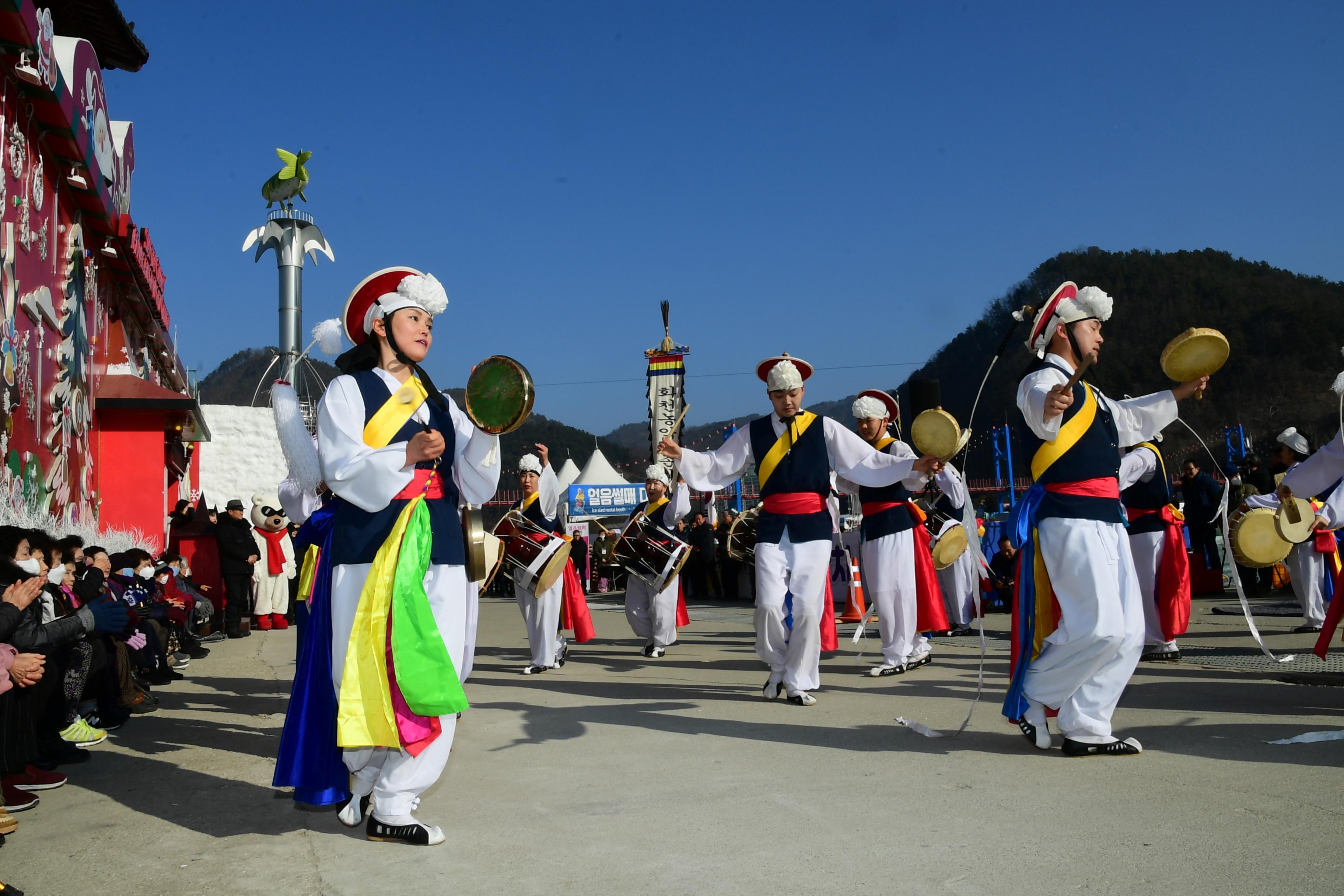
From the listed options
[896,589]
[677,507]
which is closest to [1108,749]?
[896,589]

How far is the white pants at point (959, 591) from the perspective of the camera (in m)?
10.1

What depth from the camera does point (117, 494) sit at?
13.2 m

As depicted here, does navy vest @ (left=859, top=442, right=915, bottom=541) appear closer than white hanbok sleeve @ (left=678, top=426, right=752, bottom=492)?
No

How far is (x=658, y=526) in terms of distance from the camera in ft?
30.6

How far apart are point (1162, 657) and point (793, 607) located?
332 centimetres

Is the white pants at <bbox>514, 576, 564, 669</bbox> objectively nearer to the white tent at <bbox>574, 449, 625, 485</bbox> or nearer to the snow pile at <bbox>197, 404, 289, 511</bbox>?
the snow pile at <bbox>197, 404, 289, 511</bbox>

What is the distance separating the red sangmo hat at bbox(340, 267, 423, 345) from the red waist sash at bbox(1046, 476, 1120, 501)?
9.47 ft

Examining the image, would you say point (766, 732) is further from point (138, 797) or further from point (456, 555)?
point (138, 797)

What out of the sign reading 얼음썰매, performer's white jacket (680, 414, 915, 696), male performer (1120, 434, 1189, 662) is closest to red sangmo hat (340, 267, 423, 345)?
performer's white jacket (680, 414, 915, 696)

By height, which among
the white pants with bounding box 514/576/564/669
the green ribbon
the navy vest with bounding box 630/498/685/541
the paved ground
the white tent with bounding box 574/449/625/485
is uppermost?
the white tent with bounding box 574/449/625/485

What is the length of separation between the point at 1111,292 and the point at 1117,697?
5892 cm

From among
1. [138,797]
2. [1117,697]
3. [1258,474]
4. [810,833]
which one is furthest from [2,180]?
[1258,474]

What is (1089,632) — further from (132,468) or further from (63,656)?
(132,468)

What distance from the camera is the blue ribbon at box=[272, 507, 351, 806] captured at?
358 centimetres
